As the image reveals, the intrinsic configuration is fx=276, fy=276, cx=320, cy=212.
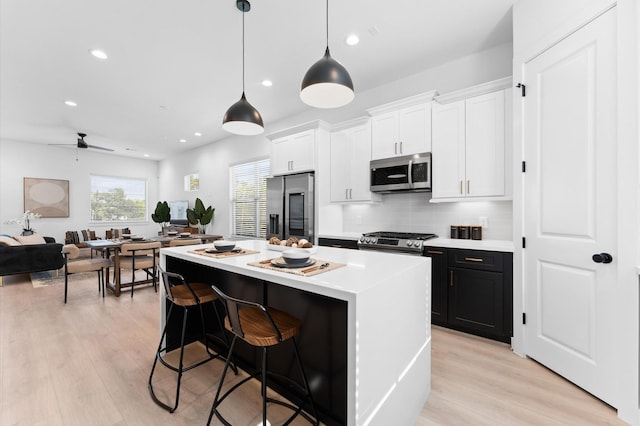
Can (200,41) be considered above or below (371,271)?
above

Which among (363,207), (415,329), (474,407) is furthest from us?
(363,207)

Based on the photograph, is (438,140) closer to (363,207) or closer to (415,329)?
(363,207)

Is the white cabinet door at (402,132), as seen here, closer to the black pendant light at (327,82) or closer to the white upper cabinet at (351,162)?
the white upper cabinet at (351,162)

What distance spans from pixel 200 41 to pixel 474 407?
13.2ft

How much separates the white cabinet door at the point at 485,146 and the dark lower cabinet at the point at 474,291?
0.70 metres

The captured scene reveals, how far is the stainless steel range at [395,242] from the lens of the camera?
119 inches

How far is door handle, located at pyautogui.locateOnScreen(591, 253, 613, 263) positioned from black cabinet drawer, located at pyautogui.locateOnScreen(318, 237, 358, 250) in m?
2.25

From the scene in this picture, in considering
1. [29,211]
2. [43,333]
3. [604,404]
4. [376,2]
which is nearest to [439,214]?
[604,404]

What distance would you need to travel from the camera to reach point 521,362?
232 cm

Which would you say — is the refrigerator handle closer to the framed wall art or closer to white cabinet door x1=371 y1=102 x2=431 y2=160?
white cabinet door x1=371 y1=102 x2=431 y2=160

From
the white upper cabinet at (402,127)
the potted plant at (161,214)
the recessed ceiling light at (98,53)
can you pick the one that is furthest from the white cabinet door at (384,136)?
the potted plant at (161,214)

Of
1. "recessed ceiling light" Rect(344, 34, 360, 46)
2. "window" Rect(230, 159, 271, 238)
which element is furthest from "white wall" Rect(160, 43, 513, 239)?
"recessed ceiling light" Rect(344, 34, 360, 46)

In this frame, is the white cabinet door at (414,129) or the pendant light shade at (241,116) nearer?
the pendant light shade at (241,116)

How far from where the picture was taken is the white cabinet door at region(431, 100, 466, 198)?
304 centimetres
